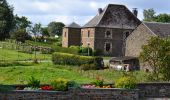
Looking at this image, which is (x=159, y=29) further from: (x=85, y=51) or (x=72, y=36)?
(x=72, y=36)

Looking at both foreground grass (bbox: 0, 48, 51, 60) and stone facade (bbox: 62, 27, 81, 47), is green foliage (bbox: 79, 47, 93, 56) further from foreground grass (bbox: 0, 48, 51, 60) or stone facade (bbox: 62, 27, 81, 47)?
stone facade (bbox: 62, 27, 81, 47)

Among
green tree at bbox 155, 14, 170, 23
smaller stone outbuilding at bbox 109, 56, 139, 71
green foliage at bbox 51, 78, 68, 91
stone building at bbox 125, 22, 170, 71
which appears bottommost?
green foliage at bbox 51, 78, 68, 91

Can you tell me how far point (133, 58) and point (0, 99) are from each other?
4254 cm

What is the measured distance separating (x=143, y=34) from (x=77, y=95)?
42.0 meters

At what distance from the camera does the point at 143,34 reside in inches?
2448

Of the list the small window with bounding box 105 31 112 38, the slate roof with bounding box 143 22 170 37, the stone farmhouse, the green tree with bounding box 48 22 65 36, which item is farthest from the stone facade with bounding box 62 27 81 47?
the green tree with bounding box 48 22 65 36

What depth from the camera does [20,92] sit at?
2011cm

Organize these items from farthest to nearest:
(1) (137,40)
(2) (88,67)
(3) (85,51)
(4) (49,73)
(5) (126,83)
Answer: (3) (85,51)
(1) (137,40)
(2) (88,67)
(4) (49,73)
(5) (126,83)

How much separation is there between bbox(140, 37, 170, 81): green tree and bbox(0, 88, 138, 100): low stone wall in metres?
18.0

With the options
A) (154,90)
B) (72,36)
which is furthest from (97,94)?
(72,36)

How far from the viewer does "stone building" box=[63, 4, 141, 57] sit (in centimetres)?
7781

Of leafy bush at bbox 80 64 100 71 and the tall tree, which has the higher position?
the tall tree

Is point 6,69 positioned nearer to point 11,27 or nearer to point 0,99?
point 0,99

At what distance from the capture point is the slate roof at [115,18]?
255 ft
